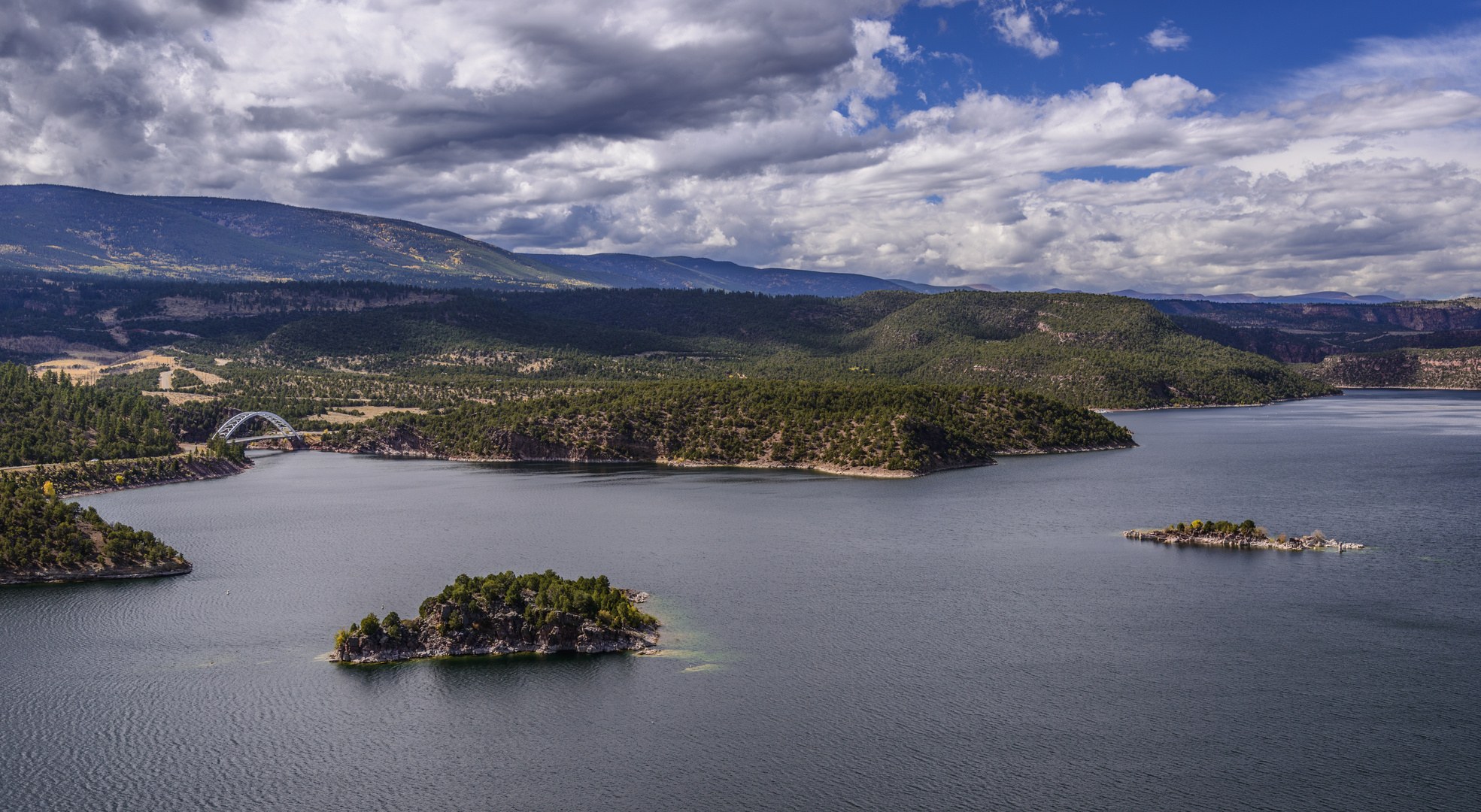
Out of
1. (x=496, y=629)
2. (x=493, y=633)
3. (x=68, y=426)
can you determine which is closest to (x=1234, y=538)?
(x=496, y=629)

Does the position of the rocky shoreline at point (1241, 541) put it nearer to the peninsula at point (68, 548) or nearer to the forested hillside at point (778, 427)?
the forested hillside at point (778, 427)

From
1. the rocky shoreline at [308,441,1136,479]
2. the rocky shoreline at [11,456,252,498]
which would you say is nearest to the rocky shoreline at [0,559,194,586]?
the rocky shoreline at [11,456,252,498]

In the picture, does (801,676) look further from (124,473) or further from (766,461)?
(124,473)

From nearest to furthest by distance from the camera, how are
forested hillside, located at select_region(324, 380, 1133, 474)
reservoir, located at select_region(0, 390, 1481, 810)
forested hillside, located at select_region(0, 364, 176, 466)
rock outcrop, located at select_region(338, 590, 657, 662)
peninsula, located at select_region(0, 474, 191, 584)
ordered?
reservoir, located at select_region(0, 390, 1481, 810)
rock outcrop, located at select_region(338, 590, 657, 662)
peninsula, located at select_region(0, 474, 191, 584)
forested hillside, located at select_region(0, 364, 176, 466)
forested hillside, located at select_region(324, 380, 1133, 474)

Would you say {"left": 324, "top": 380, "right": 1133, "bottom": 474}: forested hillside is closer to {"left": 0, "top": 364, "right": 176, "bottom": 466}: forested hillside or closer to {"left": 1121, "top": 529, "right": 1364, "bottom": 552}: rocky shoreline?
{"left": 0, "top": 364, "right": 176, "bottom": 466}: forested hillside

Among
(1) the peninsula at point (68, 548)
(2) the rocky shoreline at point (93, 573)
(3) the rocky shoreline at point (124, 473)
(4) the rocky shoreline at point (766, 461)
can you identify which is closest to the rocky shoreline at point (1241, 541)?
(4) the rocky shoreline at point (766, 461)

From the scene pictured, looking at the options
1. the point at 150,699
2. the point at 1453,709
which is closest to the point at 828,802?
the point at 1453,709
